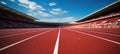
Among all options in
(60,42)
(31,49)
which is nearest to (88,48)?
(60,42)

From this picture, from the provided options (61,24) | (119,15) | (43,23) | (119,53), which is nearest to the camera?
(119,53)

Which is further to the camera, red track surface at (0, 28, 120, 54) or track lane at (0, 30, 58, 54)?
red track surface at (0, 28, 120, 54)

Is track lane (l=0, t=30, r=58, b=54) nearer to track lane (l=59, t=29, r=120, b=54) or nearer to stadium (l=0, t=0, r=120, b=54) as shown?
A: stadium (l=0, t=0, r=120, b=54)

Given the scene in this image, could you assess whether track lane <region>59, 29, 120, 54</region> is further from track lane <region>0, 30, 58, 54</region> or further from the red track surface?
track lane <region>0, 30, 58, 54</region>

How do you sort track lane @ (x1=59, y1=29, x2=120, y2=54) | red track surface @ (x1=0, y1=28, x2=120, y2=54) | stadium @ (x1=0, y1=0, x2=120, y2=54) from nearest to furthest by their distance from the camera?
track lane @ (x1=59, y1=29, x2=120, y2=54) → red track surface @ (x1=0, y1=28, x2=120, y2=54) → stadium @ (x1=0, y1=0, x2=120, y2=54)

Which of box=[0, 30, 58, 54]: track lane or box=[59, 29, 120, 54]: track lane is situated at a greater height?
box=[0, 30, 58, 54]: track lane

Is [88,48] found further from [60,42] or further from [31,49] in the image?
[31,49]

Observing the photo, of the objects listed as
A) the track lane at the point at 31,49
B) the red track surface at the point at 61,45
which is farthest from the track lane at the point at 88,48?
the track lane at the point at 31,49

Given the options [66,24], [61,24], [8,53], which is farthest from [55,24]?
[8,53]

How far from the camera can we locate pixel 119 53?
13.2ft

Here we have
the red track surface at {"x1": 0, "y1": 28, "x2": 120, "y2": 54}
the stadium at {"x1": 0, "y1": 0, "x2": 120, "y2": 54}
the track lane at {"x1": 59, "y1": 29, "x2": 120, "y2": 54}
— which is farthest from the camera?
the stadium at {"x1": 0, "y1": 0, "x2": 120, "y2": 54}

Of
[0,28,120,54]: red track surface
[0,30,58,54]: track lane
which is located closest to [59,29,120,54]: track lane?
[0,28,120,54]: red track surface

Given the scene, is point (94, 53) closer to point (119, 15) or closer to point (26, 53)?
Result: point (26, 53)

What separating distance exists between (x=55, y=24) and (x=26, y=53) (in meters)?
130
